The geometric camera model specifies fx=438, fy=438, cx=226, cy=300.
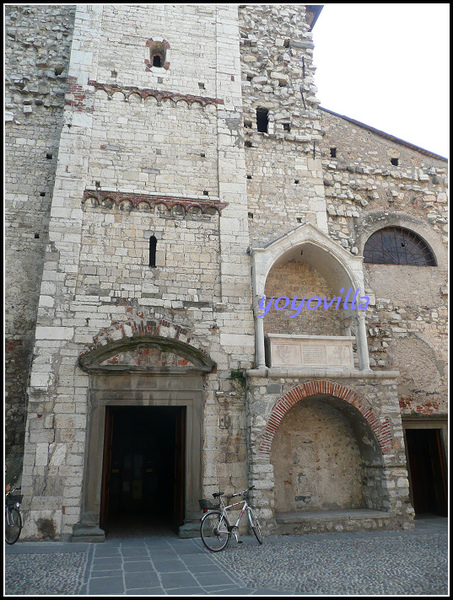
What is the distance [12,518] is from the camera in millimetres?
6961

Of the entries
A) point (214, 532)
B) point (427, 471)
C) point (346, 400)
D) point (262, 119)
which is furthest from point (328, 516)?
point (262, 119)

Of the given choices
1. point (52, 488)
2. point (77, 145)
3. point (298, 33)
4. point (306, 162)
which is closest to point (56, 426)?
point (52, 488)

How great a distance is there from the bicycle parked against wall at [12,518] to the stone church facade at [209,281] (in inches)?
14.2

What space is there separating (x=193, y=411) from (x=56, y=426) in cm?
247

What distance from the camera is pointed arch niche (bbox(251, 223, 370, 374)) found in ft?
29.6

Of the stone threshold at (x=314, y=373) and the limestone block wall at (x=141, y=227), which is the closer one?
the limestone block wall at (x=141, y=227)

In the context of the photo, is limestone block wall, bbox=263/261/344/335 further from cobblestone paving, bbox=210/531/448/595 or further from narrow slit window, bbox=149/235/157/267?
cobblestone paving, bbox=210/531/448/595

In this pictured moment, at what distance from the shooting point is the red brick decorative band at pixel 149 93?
33.9 ft

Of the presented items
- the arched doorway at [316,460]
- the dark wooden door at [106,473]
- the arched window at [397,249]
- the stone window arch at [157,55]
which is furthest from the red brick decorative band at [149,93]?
the arched doorway at [316,460]

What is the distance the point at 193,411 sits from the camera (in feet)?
27.5

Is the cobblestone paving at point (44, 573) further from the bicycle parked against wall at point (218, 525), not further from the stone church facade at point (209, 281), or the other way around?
the bicycle parked against wall at point (218, 525)

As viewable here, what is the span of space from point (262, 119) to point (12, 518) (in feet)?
33.9

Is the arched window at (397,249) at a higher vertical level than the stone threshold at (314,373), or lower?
higher

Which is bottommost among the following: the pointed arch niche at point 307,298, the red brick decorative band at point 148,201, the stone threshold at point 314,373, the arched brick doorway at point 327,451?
the arched brick doorway at point 327,451
